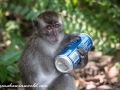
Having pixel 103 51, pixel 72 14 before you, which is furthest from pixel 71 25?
pixel 103 51

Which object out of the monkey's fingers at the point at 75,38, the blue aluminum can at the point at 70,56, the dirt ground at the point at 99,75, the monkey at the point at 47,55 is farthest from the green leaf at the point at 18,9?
the blue aluminum can at the point at 70,56

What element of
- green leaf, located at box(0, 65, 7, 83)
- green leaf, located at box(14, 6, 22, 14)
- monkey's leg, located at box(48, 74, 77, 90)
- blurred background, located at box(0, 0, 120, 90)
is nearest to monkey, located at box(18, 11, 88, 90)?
→ monkey's leg, located at box(48, 74, 77, 90)

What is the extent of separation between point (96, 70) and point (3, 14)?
3124mm

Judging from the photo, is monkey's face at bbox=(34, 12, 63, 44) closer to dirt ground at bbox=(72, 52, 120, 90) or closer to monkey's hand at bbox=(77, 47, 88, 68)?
monkey's hand at bbox=(77, 47, 88, 68)

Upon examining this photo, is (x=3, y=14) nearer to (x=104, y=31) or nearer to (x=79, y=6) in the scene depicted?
(x=79, y=6)

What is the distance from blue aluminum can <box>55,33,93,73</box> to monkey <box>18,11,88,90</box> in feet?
0.27

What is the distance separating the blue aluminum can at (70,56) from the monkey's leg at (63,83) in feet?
0.91

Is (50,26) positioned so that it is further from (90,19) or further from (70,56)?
(90,19)

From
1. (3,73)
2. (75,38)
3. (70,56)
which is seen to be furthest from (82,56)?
(3,73)

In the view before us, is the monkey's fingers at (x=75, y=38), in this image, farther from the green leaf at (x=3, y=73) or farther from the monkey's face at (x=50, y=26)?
the green leaf at (x=3, y=73)

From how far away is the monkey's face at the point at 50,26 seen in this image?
5398 millimetres

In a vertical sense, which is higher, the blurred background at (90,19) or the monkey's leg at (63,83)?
the blurred background at (90,19)

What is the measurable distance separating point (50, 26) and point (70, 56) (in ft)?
1.92

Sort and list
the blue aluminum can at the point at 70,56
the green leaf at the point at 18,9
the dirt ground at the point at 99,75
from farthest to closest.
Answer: the green leaf at the point at 18,9 → the dirt ground at the point at 99,75 → the blue aluminum can at the point at 70,56
